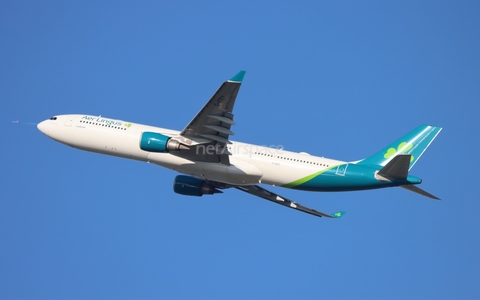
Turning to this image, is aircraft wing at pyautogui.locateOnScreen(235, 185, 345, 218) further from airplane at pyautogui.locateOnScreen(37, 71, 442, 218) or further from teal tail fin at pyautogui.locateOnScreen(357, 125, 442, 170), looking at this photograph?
teal tail fin at pyautogui.locateOnScreen(357, 125, 442, 170)

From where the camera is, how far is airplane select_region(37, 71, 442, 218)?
131 feet

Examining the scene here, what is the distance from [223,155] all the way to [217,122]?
10.5 feet

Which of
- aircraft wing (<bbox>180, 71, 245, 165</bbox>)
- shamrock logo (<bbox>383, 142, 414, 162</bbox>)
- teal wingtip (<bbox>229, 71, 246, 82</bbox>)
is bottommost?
aircraft wing (<bbox>180, 71, 245, 165</bbox>)

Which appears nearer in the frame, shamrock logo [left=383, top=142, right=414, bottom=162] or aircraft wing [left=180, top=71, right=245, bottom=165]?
aircraft wing [left=180, top=71, right=245, bottom=165]

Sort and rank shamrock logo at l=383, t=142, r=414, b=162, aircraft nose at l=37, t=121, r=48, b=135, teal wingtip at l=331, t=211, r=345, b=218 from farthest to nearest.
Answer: aircraft nose at l=37, t=121, r=48, b=135, teal wingtip at l=331, t=211, r=345, b=218, shamrock logo at l=383, t=142, r=414, b=162

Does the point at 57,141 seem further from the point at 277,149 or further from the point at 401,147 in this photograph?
the point at 401,147

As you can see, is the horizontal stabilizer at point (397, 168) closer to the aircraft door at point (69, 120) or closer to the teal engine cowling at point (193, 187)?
the teal engine cowling at point (193, 187)

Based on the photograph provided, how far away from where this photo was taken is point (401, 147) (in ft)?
145

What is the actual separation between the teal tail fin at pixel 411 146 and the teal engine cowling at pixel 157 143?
1353 centimetres

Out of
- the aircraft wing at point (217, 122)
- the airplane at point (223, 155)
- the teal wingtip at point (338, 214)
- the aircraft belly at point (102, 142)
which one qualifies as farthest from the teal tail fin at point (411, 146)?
the aircraft belly at point (102, 142)

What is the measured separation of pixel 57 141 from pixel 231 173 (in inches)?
589

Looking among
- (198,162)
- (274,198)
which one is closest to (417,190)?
(274,198)

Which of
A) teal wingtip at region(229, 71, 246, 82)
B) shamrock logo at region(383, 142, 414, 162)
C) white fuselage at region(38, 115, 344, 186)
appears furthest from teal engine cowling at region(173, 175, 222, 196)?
teal wingtip at region(229, 71, 246, 82)

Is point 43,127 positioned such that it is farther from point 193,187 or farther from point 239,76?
point 239,76
